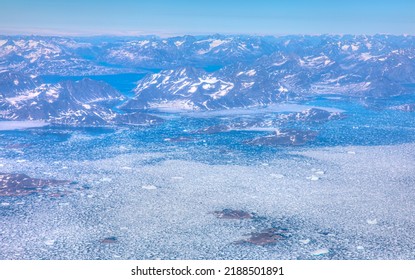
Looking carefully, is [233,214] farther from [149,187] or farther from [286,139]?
[286,139]

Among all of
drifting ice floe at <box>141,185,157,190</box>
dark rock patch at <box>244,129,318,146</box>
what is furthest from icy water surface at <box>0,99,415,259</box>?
dark rock patch at <box>244,129,318,146</box>

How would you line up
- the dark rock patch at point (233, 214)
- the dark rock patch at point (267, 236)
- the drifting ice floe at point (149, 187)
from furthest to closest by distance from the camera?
1. the drifting ice floe at point (149, 187)
2. the dark rock patch at point (233, 214)
3. the dark rock patch at point (267, 236)

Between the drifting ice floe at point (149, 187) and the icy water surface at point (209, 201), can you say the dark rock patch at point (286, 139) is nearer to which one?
the icy water surface at point (209, 201)

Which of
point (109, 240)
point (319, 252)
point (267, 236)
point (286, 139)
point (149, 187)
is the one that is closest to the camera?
point (319, 252)

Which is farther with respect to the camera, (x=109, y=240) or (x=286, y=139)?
(x=286, y=139)

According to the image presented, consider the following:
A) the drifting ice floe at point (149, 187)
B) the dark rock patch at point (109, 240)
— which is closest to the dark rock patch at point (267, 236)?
the dark rock patch at point (109, 240)

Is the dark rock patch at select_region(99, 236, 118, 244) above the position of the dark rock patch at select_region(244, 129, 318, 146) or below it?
below

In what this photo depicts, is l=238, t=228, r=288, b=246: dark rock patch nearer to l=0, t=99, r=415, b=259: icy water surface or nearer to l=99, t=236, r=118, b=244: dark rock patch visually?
l=0, t=99, r=415, b=259: icy water surface

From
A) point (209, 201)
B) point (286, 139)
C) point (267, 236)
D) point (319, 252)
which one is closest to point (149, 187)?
point (209, 201)

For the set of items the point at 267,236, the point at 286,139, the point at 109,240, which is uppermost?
the point at 286,139

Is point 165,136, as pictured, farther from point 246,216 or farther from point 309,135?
point 246,216
